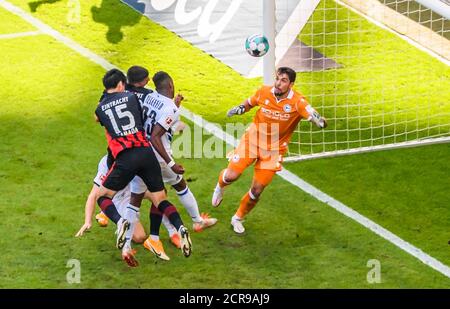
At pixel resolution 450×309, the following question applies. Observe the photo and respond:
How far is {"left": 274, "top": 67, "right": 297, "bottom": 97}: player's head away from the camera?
1284 centimetres

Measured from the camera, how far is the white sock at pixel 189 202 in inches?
504

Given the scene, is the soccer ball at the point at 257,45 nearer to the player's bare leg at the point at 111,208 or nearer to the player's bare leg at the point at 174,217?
the player's bare leg at the point at 174,217

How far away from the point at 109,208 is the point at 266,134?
2.03 metres

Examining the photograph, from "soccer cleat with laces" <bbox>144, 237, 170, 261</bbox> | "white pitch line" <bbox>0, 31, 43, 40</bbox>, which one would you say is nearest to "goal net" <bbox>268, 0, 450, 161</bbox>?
"soccer cleat with laces" <bbox>144, 237, 170, 261</bbox>

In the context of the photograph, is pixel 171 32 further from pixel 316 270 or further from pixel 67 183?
pixel 316 270

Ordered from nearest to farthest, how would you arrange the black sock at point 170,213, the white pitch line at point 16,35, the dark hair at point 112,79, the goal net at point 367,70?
the dark hair at point 112,79 → the black sock at point 170,213 → the goal net at point 367,70 → the white pitch line at point 16,35

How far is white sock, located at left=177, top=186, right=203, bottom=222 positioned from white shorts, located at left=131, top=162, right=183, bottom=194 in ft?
0.50

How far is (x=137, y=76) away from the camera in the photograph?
12.4 m

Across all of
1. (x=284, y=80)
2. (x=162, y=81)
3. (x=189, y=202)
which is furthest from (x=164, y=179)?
(x=284, y=80)

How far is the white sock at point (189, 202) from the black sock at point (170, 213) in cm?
51

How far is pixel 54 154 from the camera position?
14.7 meters

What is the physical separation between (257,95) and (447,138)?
3.30m
